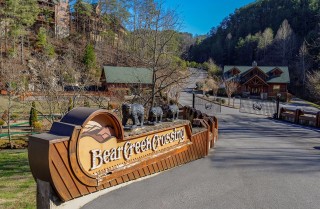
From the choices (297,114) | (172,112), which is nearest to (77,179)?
(172,112)

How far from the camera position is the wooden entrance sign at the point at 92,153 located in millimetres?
3631

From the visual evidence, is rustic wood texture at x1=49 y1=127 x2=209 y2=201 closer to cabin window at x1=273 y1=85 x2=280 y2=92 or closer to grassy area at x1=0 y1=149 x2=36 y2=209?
grassy area at x1=0 y1=149 x2=36 y2=209

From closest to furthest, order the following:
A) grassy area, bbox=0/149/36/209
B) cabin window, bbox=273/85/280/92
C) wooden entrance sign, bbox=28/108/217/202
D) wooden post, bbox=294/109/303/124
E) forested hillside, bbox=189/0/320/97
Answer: wooden entrance sign, bbox=28/108/217/202
grassy area, bbox=0/149/36/209
wooden post, bbox=294/109/303/124
cabin window, bbox=273/85/280/92
forested hillside, bbox=189/0/320/97

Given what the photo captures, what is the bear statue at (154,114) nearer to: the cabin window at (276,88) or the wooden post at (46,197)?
the wooden post at (46,197)

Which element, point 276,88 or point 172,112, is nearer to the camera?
point 172,112

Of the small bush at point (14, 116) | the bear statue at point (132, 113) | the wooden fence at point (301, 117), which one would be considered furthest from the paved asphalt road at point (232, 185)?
the small bush at point (14, 116)

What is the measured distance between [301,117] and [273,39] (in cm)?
5315

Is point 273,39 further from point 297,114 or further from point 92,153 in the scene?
point 92,153

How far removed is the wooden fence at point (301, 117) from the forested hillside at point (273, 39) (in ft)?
107

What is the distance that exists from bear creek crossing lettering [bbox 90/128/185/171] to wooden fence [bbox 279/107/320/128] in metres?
Result: 13.7

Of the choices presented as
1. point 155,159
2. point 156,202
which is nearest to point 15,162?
point 155,159

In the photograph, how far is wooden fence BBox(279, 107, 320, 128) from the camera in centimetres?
1691

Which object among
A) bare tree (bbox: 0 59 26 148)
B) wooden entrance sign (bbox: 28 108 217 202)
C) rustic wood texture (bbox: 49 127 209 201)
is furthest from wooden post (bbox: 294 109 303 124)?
bare tree (bbox: 0 59 26 148)

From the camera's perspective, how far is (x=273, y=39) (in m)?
64.9
